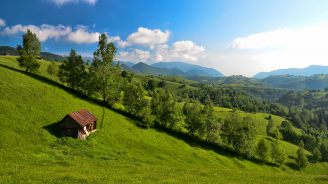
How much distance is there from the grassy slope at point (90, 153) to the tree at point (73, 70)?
13.7 meters

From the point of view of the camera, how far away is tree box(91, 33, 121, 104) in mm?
95000

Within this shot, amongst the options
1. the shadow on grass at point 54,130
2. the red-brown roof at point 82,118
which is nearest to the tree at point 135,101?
the red-brown roof at point 82,118

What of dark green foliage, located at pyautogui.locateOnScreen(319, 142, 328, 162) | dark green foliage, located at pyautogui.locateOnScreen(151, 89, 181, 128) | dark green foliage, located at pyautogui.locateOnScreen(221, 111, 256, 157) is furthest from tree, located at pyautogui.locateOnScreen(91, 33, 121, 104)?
dark green foliage, located at pyautogui.locateOnScreen(319, 142, 328, 162)

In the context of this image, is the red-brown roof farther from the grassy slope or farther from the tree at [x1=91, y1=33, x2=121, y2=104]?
the tree at [x1=91, y1=33, x2=121, y2=104]

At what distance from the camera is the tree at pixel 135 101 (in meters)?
101

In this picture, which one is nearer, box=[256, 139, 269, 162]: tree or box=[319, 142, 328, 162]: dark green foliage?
box=[256, 139, 269, 162]: tree

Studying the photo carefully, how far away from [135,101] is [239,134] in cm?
3958

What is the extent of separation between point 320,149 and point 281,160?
234ft

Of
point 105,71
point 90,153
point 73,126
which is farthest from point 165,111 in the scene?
point 90,153

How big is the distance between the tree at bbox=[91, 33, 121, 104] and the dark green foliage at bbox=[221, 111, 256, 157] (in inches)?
1685

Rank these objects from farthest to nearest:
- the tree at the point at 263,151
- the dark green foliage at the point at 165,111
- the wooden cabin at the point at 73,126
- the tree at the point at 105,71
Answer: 1. the tree at the point at 263,151
2. the dark green foliage at the point at 165,111
3. the tree at the point at 105,71
4. the wooden cabin at the point at 73,126

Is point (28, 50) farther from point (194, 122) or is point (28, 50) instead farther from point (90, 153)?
point (194, 122)

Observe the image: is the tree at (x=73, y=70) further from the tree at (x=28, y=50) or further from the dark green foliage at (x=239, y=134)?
the dark green foliage at (x=239, y=134)

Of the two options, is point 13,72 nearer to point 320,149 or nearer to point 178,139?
point 178,139
